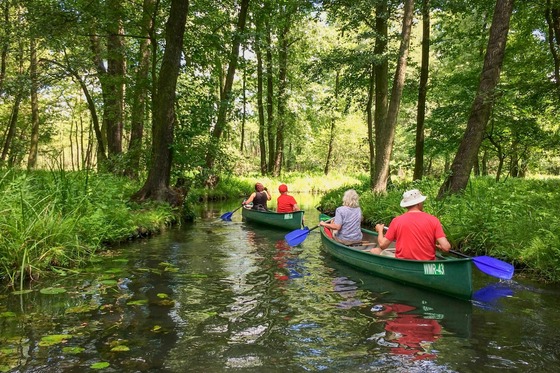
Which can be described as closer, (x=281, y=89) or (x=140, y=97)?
(x=140, y=97)

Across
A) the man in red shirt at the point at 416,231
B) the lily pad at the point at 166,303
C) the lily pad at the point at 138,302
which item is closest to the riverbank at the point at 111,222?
the lily pad at the point at 138,302

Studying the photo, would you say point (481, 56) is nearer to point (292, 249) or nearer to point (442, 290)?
point (292, 249)

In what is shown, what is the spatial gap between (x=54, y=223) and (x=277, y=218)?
283 inches

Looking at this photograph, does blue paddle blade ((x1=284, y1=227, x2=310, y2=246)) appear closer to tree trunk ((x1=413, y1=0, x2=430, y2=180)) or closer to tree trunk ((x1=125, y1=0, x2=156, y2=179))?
tree trunk ((x1=125, y1=0, x2=156, y2=179))

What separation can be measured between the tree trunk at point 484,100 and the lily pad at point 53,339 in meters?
9.40

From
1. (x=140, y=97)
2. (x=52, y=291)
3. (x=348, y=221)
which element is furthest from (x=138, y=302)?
(x=140, y=97)

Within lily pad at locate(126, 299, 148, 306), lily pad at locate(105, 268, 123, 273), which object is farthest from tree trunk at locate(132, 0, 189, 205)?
lily pad at locate(126, 299, 148, 306)

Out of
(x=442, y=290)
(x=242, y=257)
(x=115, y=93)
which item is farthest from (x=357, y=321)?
(x=115, y=93)

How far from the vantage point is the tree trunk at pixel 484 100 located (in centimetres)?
991

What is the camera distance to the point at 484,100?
9.70 metres

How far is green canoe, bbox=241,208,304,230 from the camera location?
12.4 m

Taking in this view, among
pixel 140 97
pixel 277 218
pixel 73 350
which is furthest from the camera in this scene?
pixel 140 97

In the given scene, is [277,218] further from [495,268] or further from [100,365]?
[100,365]

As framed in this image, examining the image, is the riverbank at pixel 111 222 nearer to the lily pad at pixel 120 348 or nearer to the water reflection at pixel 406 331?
the lily pad at pixel 120 348
